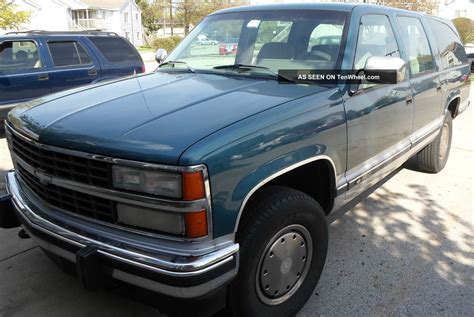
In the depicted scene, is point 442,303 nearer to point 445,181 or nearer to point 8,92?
point 445,181

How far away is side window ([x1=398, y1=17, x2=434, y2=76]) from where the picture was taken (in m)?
4.02

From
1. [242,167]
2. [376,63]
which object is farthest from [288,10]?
[242,167]

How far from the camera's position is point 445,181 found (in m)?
5.21

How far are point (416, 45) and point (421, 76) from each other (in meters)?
0.33

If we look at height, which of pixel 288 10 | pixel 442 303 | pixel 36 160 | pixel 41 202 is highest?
pixel 288 10

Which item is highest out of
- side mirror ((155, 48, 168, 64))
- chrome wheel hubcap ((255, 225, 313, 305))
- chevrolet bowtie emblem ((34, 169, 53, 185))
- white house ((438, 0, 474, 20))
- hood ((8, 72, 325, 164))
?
white house ((438, 0, 474, 20))

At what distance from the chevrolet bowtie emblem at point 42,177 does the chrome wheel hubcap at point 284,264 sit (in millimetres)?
1223

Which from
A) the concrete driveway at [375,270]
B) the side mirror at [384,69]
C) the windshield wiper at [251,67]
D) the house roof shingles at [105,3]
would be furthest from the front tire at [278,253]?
the house roof shingles at [105,3]

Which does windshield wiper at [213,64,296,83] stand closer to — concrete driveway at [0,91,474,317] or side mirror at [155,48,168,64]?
side mirror at [155,48,168,64]

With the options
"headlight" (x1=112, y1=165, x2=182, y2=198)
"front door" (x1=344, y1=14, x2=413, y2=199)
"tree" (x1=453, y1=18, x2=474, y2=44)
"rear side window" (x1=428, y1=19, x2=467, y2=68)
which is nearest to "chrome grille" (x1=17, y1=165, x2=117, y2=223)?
"headlight" (x1=112, y1=165, x2=182, y2=198)

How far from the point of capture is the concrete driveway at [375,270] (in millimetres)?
2873

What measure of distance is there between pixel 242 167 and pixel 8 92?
6496 mm

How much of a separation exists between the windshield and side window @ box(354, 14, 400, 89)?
183 mm

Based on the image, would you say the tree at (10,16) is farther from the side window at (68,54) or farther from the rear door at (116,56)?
the side window at (68,54)
